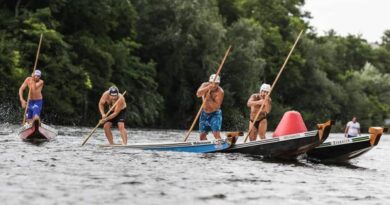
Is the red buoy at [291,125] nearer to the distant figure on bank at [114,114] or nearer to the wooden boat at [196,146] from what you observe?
the wooden boat at [196,146]

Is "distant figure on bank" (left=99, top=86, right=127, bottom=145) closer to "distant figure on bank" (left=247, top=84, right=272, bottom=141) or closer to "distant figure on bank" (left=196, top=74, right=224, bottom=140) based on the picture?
"distant figure on bank" (left=196, top=74, right=224, bottom=140)

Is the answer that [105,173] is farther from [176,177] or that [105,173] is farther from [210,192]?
[210,192]

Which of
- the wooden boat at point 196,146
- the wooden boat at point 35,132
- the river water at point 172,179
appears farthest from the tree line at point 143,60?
the river water at point 172,179

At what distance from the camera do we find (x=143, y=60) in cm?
5475

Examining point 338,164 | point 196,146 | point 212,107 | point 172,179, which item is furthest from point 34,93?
point 172,179

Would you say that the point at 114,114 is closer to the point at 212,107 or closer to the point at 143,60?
the point at 212,107

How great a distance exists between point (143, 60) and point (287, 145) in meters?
38.4

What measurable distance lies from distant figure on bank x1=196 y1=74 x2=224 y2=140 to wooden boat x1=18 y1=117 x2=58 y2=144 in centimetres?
491

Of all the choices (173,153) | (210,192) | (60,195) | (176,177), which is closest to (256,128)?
(173,153)

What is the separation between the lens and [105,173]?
42.0 feet

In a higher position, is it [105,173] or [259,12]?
[259,12]

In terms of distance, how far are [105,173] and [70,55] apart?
103 feet

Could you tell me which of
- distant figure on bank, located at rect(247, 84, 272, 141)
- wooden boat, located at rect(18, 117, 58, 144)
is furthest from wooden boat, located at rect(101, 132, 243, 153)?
wooden boat, located at rect(18, 117, 58, 144)

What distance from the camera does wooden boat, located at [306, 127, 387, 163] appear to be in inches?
678
